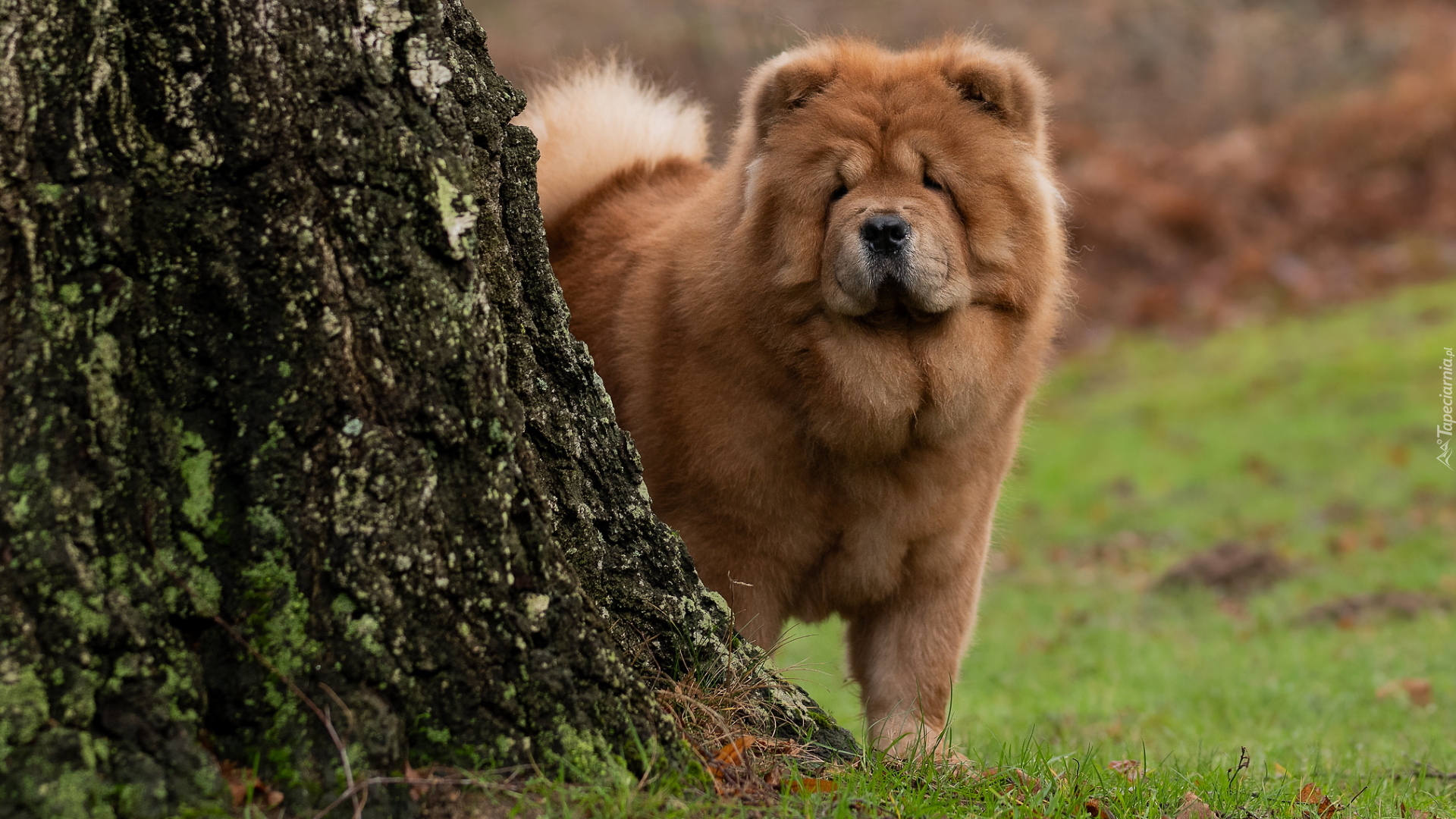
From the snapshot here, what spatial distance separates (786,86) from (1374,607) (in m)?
5.88

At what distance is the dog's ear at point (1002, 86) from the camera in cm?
376

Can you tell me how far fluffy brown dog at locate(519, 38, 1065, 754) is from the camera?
364cm

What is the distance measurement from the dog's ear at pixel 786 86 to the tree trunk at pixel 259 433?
1.42m

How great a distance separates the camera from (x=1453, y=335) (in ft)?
43.6

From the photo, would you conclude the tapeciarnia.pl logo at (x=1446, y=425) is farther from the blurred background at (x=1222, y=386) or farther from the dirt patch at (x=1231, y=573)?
the dirt patch at (x=1231, y=573)

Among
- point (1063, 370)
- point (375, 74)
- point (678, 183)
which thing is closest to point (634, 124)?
point (678, 183)

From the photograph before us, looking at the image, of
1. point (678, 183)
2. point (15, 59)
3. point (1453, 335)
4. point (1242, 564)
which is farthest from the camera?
point (1453, 335)

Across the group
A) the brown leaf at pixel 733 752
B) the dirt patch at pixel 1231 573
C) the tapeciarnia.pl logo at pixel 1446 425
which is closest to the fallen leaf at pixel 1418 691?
the dirt patch at pixel 1231 573

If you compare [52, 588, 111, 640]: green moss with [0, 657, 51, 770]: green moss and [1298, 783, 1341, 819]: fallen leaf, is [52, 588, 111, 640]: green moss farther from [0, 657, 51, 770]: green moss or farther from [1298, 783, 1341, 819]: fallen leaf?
[1298, 783, 1341, 819]: fallen leaf

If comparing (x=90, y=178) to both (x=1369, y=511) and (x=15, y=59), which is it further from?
(x=1369, y=511)

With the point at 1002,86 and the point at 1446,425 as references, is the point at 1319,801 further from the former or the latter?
the point at 1446,425

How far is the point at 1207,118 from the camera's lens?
19.9 meters

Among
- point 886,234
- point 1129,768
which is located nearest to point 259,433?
point 886,234

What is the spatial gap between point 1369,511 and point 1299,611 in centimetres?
247
